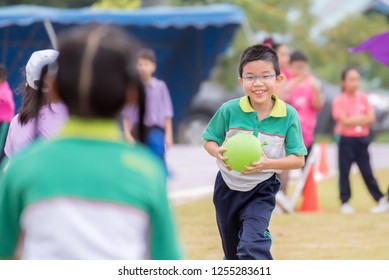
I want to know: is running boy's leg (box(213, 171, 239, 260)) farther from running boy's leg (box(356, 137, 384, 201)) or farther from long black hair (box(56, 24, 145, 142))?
running boy's leg (box(356, 137, 384, 201))

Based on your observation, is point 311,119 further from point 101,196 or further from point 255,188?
point 101,196

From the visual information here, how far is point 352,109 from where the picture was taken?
37.6ft

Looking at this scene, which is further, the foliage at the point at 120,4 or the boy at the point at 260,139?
the foliage at the point at 120,4

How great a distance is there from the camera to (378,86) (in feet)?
110

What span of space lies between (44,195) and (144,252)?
36cm

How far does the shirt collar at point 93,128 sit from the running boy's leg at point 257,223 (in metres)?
2.82

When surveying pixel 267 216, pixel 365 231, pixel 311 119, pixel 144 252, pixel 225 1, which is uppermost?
pixel 225 1

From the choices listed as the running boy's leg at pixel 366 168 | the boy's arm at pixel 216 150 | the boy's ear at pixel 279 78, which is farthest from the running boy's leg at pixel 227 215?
the running boy's leg at pixel 366 168

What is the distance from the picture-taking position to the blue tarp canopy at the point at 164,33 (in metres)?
15.6

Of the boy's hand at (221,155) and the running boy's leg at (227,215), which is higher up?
the boy's hand at (221,155)

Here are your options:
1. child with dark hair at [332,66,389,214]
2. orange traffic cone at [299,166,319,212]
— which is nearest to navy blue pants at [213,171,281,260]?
orange traffic cone at [299,166,319,212]

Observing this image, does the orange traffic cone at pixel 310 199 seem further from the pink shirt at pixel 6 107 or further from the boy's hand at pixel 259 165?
the boy's hand at pixel 259 165

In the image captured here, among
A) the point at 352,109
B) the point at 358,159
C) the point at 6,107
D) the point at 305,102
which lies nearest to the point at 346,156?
the point at 358,159

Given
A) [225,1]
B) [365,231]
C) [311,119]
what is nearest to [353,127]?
[311,119]
